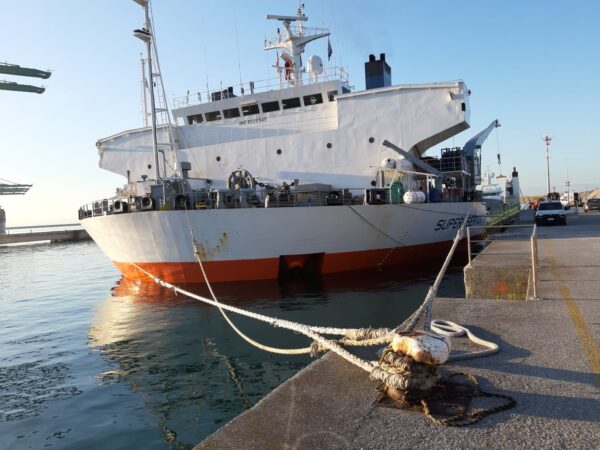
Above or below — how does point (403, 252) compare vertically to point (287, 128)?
below

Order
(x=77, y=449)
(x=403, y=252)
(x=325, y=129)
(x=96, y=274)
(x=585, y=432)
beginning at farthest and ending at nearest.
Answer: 1. (x=96, y=274)
2. (x=325, y=129)
3. (x=403, y=252)
4. (x=77, y=449)
5. (x=585, y=432)

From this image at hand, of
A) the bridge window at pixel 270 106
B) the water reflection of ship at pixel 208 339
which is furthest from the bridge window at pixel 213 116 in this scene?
the water reflection of ship at pixel 208 339

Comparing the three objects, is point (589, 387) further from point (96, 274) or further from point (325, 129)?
point (96, 274)

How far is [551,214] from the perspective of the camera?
22.7 m

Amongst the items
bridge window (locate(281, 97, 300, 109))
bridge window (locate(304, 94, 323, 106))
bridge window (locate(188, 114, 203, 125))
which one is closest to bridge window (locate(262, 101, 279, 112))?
bridge window (locate(281, 97, 300, 109))

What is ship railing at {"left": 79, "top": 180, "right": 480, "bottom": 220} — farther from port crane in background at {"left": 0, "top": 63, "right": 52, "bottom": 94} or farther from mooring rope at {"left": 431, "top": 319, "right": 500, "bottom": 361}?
port crane in background at {"left": 0, "top": 63, "right": 52, "bottom": 94}

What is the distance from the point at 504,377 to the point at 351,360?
1264 millimetres

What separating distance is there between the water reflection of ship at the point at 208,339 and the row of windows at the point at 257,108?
8.28 m

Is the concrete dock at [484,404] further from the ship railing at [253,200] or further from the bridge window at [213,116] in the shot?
the bridge window at [213,116]

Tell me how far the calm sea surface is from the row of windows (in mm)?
8211

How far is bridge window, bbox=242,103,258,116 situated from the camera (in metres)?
20.4

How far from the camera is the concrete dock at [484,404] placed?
9.30 ft

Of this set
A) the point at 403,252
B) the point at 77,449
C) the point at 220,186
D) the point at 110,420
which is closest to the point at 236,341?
the point at 110,420

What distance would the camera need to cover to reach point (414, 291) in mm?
13430
